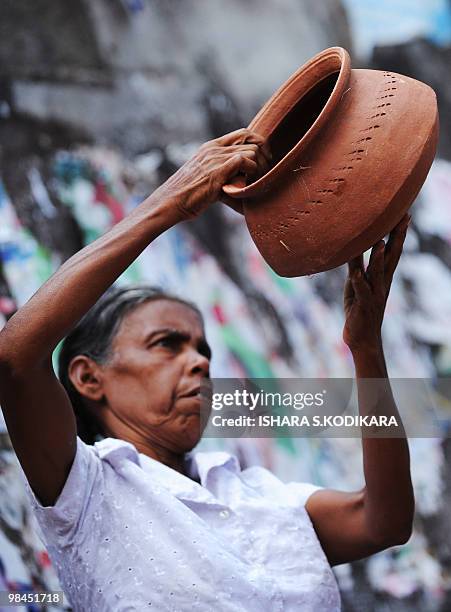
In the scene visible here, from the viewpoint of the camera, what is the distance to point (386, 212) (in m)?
1.45

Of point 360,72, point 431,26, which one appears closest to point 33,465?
point 360,72

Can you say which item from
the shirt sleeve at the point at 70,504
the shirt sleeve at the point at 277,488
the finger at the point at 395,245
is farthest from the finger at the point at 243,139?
the shirt sleeve at the point at 277,488

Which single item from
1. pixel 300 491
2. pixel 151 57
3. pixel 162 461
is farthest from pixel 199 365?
pixel 151 57

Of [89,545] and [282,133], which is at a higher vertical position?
[282,133]

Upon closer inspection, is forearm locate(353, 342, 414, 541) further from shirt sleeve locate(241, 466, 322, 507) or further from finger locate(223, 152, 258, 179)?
finger locate(223, 152, 258, 179)

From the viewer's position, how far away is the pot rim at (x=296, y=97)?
1474 mm

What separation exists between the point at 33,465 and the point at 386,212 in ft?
2.09

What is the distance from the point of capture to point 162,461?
1.82 m

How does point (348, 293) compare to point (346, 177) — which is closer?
point (346, 177)

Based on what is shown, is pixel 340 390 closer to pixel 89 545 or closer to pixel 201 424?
pixel 201 424

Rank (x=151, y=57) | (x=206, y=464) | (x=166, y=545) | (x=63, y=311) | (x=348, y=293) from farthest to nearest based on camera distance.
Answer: (x=151, y=57) → (x=206, y=464) → (x=348, y=293) → (x=166, y=545) → (x=63, y=311)

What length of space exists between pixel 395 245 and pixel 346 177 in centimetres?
20

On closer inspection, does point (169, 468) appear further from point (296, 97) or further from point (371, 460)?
point (296, 97)

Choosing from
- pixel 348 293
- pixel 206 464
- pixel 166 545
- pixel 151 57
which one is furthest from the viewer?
pixel 151 57
